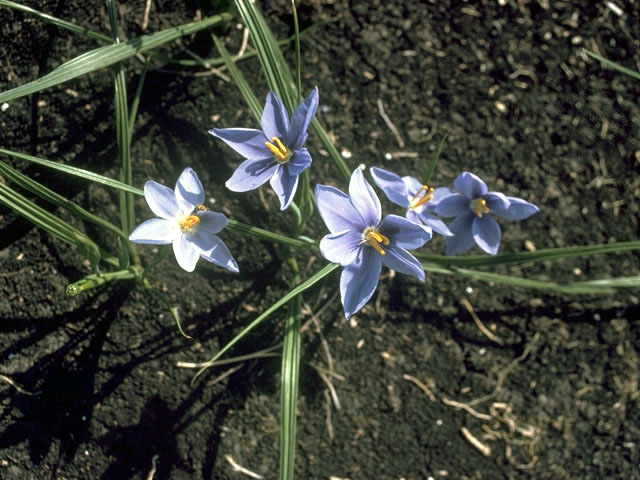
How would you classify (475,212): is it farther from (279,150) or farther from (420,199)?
(279,150)

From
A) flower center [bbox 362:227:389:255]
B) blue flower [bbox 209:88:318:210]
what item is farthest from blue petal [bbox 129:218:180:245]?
flower center [bbox 362:227:389:255]

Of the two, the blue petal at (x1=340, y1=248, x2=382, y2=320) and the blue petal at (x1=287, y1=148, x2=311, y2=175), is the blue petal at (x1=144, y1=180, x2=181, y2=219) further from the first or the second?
the blue petal at (x1=340, y1=248, x2=382, y2=320)

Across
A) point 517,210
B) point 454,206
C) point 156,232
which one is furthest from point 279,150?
point 517,210

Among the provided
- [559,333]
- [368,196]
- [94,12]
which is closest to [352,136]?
[368,196]

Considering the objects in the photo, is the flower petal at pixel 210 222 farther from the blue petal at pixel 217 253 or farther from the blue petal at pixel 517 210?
the blue petal at pixel 517 210

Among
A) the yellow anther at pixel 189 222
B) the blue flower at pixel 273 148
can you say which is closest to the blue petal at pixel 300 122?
the blue flower at pixel 273 148
